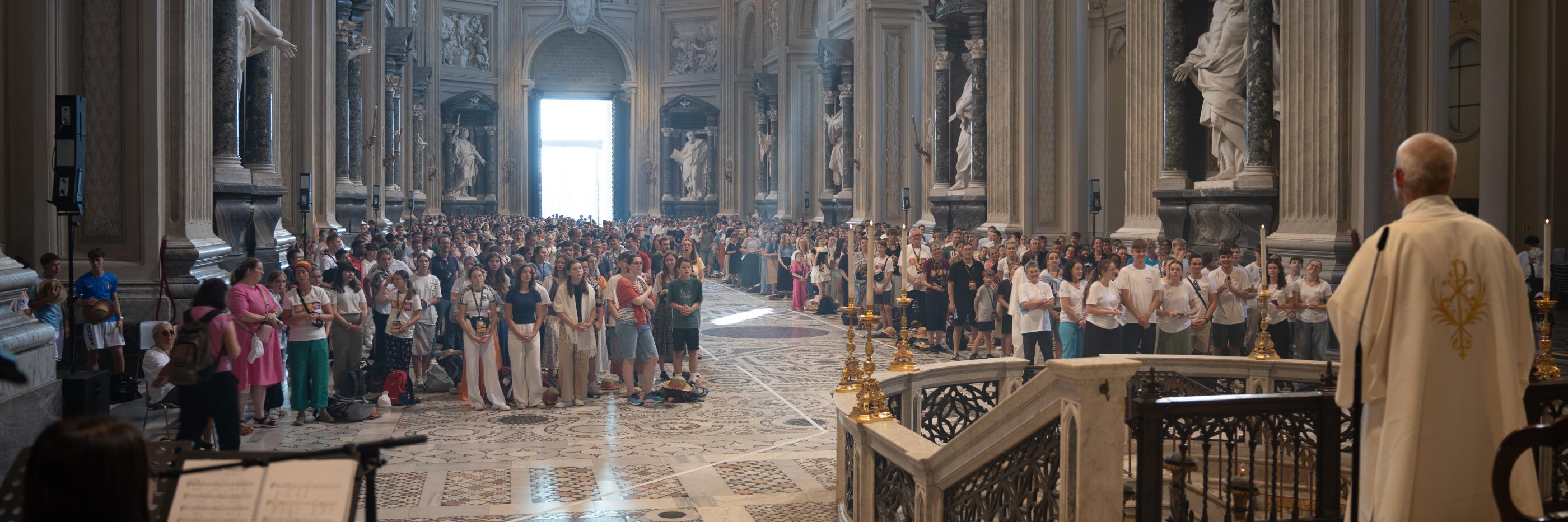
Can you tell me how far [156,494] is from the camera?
4.06m

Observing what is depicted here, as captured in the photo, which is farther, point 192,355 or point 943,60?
point 943,60

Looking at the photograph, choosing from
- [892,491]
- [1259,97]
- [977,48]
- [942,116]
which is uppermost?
[977,48]

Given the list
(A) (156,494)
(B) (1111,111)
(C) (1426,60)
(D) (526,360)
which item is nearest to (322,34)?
(D) (526,360)

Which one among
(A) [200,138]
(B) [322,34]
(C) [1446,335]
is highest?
(B) [322,34]

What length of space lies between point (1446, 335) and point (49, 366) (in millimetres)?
6971

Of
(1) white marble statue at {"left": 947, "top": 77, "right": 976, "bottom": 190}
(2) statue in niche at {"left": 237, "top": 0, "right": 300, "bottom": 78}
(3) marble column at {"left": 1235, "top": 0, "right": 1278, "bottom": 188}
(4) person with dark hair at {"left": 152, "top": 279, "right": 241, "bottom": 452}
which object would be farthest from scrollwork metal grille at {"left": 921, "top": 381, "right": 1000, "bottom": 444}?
(1) white marble statue at {"left": 947, "top": 77, "right": 976, "bottom": 190}

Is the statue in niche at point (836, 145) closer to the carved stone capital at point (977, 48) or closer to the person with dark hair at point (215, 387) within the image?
the carved stone capital at point (977, 48)

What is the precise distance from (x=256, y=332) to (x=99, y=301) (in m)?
1.29

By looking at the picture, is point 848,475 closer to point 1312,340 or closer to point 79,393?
point 79,393

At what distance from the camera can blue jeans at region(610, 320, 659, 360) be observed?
43.4 ft

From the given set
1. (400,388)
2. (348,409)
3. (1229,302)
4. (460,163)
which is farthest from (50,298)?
(460,163)

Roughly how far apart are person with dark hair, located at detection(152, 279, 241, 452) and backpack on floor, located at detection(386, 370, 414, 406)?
14.0ft

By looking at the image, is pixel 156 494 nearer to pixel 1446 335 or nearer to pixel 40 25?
pixel 1446 335

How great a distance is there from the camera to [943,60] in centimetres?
2586
